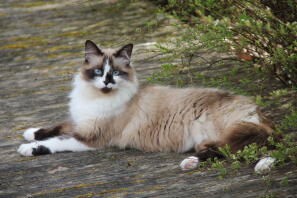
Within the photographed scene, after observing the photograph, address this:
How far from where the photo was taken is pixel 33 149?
4094 millimetres

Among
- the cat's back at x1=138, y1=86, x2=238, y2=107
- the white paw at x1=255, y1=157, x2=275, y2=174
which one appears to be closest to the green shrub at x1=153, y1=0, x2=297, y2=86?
the cat's back at x1=138, y1=86, x2=238, y2=107

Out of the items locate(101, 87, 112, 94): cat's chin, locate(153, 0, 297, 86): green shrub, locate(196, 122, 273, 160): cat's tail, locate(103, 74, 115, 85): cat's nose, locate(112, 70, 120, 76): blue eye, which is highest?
locate(153, 0, 297, 86): green shrub

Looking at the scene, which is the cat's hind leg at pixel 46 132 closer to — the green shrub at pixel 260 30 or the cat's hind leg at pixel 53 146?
the cat's hind leg at pixel 53 146

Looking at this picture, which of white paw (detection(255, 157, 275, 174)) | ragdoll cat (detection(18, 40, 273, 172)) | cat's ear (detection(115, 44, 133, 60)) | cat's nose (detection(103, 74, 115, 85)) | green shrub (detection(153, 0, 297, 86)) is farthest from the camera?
cat's ear (detection(115, 44, 133, 60))

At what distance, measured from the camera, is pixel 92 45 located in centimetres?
448

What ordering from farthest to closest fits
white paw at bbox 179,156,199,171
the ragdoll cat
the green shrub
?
the ragdoll cat → white paw at bbox 179,156,199,171 → the green shrub

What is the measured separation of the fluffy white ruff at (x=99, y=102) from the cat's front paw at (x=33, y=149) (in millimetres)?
453

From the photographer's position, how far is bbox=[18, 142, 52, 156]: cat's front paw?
4072mm

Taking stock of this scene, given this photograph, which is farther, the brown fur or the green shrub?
the brown fur

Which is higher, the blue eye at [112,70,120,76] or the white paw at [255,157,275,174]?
the blue eye at [112,70,120,76]

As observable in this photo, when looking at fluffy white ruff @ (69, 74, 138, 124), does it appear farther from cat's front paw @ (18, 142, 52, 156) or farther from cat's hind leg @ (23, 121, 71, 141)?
cat's front paw @ (18, 142, 52, 156)

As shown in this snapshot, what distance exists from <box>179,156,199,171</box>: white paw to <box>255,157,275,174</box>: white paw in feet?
1.54

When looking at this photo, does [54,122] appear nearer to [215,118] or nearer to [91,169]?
[91,169]

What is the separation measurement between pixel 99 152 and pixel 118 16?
3464 millimetres
